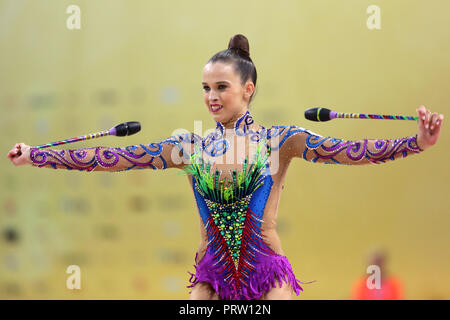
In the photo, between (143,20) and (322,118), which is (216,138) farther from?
(143,20)

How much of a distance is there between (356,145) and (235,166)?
0.41 metres

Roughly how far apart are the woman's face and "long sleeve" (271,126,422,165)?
166 mm

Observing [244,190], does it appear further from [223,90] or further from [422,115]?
[422,115]

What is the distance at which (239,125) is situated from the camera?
2.25 metres

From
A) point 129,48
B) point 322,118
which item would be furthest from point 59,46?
point 322,118

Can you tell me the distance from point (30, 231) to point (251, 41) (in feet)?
5.59

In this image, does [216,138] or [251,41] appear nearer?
[216,138]

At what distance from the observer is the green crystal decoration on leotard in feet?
7.06

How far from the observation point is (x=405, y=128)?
354cm

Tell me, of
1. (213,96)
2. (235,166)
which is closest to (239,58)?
(213,96)

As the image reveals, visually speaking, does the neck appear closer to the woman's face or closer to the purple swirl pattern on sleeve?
the woman's face

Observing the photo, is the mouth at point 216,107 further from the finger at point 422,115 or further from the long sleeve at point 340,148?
the finger at point 422,115

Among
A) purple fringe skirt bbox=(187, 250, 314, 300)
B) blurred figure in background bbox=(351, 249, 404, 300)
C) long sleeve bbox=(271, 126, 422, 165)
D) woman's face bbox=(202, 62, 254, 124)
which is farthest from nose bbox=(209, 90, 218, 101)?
blurred figure in background bbox=(351, 249, 404, 300)

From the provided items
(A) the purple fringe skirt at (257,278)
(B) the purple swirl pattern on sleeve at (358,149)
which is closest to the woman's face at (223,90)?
(B) the purple swirl pattern on sleeve at (358,149)
